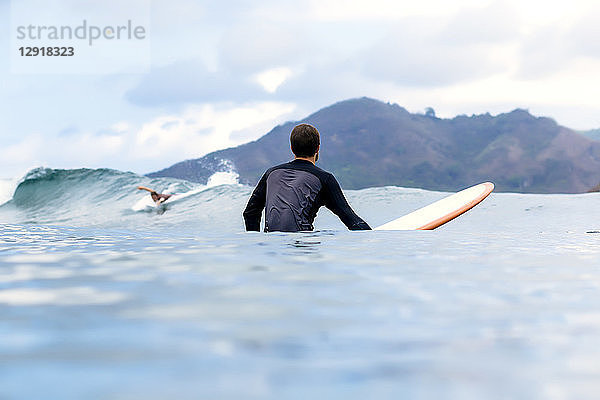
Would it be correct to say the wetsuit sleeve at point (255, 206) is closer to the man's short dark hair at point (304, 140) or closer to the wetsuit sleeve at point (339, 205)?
the man's short dark hair at point (304, 140)

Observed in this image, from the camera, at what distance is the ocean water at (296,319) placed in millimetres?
965

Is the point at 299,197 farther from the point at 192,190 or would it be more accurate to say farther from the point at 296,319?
the point at 192,190

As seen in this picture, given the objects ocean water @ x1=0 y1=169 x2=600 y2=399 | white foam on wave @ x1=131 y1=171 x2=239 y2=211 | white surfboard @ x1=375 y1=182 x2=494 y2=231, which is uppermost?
white foam on wave @ x1=131 y1=171 x2=239 y2=211

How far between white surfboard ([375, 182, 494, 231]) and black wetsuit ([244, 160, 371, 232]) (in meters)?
0.58

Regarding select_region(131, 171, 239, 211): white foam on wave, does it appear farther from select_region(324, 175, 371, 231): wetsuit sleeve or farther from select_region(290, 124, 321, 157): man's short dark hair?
select_region(324, 175, 371, 231): wetsuit sleeve

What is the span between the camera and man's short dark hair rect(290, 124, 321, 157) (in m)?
3.87

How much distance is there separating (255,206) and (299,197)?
1.63ft

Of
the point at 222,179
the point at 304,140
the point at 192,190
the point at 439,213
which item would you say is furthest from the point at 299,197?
the point at 222,179

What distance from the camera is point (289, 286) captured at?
1776 millimetres

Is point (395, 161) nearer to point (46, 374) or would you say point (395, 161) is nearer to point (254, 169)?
point (254, 169)

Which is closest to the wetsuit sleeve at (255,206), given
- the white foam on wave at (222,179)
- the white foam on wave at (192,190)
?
the white foam on wave at (192,190)

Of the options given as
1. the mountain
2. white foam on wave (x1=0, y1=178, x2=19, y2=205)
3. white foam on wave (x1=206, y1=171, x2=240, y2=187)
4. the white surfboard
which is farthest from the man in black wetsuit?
the mountain

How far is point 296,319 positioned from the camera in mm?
1381

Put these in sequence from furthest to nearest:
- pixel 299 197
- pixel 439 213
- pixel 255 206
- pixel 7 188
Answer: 1. pixel 7 188
2. pixel 439 213
3. pixel 255 206
4. pixel 299 197
